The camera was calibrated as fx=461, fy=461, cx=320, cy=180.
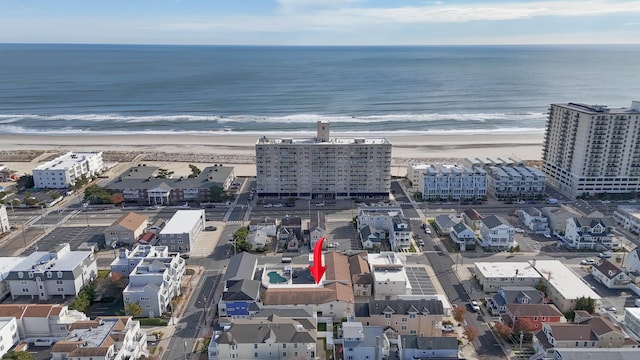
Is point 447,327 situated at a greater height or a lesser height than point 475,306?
lesser

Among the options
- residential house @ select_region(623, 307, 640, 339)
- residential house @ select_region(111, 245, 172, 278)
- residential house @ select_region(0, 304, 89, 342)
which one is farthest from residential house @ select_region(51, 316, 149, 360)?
residential house @ select_region(623, 307, 640, 339)

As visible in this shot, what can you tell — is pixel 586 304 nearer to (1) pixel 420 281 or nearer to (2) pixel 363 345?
(1) pixel 420 281

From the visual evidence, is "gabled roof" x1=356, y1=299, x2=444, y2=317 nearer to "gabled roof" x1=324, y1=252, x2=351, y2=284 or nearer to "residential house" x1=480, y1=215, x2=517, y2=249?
"gabled roof" x1=324, y1=252, x2=351, y2=284

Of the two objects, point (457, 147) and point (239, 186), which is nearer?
point (239, 186)

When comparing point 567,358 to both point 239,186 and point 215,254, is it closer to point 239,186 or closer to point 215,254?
point 215,254

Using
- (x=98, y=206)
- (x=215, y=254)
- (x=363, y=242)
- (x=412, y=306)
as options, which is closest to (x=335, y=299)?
(x=412, y=306)

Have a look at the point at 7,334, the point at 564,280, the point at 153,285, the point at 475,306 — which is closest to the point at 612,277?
the point at 564,280
